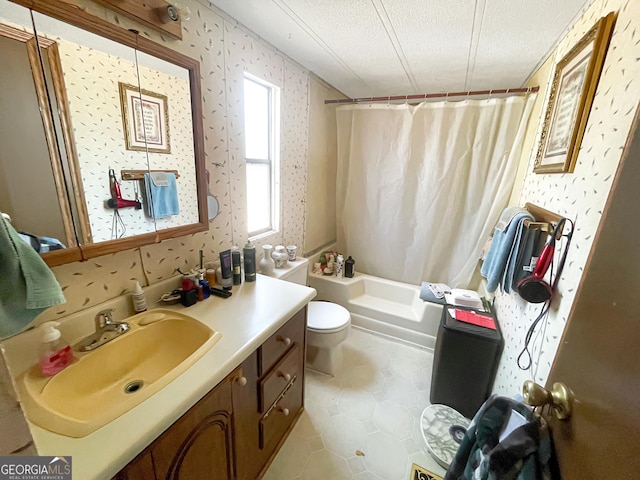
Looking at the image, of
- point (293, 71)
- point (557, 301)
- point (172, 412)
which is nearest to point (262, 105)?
point (293, 71)

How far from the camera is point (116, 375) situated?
92cm

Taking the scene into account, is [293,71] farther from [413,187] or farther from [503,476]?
[503,476]

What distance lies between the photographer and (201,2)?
1.17m

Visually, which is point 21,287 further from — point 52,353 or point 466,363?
point 466,363

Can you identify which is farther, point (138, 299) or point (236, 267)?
point (236, 267)

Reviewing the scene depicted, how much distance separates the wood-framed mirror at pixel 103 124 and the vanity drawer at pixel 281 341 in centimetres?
66

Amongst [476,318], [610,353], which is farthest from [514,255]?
[610,353]

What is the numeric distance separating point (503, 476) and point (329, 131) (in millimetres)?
2493

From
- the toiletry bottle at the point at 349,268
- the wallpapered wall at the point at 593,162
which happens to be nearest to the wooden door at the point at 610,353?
the wallpapered wall at the point at 593,162

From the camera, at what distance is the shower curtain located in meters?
2.02

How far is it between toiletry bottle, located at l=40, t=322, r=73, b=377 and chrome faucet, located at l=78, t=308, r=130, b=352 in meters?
0.07

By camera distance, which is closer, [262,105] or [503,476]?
[503,476]

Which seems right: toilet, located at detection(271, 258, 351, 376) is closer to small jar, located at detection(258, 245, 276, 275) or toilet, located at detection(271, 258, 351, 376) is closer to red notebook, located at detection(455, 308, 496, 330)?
small jar, located at detection(258, 245, 276, 275)

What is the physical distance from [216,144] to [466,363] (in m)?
1.88
